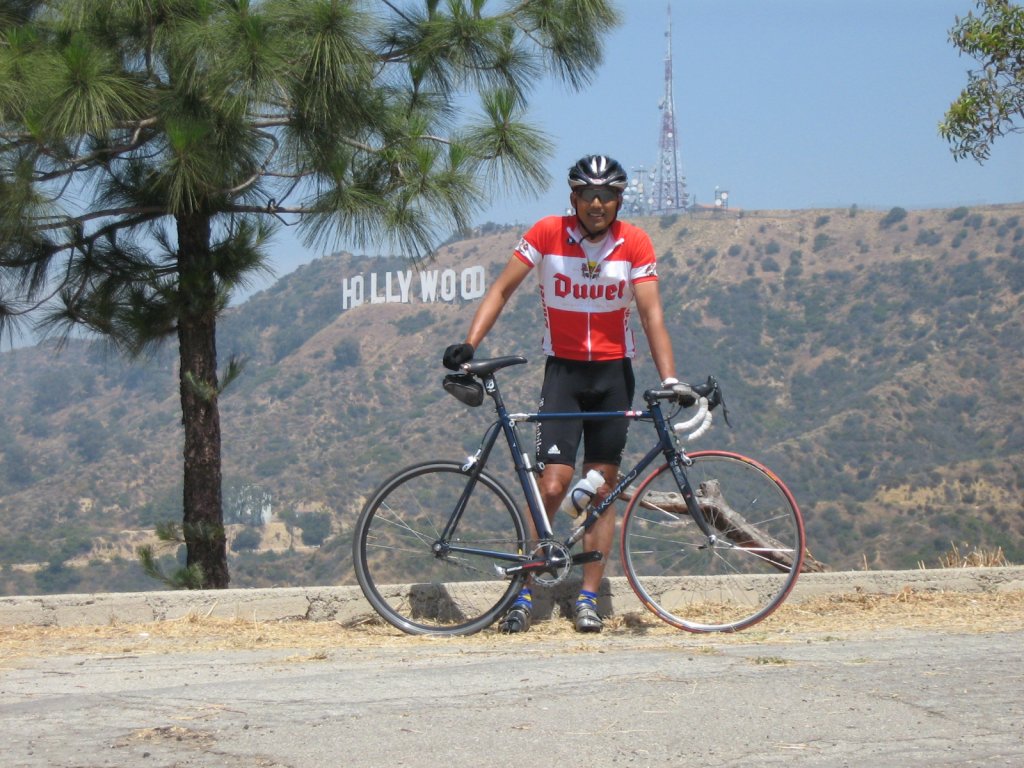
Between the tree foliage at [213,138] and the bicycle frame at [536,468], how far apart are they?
249 centimetres

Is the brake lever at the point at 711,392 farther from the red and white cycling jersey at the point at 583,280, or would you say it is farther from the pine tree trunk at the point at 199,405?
the pine tree trunk at the point at 199,405

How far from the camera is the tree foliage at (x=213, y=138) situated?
654cm

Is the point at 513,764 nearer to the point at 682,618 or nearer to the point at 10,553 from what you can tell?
the point at 682,618

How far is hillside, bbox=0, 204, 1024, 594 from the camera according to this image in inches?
1447

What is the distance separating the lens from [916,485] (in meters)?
37.9

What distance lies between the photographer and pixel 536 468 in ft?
16.4

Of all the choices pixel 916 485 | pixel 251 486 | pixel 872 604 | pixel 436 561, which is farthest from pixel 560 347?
pixel 251 486

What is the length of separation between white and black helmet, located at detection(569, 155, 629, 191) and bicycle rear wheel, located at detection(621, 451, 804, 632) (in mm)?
1110

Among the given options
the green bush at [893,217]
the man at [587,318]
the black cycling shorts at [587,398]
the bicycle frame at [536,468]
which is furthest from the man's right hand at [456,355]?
the green bush at [893,217]

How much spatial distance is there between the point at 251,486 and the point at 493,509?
153 ft

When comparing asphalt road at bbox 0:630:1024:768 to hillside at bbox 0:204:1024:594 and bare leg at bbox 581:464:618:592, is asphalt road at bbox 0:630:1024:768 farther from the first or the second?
hillside at bbox 0:204:1024:594

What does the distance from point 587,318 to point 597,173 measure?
22.1 inches

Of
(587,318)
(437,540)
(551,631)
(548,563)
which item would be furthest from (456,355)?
(551,631)

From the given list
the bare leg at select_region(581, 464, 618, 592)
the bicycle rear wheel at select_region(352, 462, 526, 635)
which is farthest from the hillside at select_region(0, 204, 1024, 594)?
the bare leg at select_region(581, 464, 618, 592)
